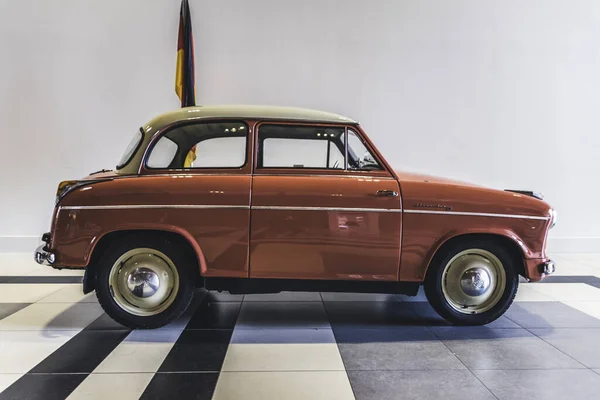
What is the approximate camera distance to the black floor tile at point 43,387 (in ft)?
7.11

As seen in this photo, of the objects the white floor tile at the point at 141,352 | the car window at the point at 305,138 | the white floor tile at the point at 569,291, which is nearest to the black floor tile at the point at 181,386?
the white floor tile at the point at 141,352

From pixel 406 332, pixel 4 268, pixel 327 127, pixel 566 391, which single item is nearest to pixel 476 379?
pixel 566 391

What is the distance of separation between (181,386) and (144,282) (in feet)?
3.49

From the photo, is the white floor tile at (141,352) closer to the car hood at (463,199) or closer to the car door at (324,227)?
the car door at (324,227)

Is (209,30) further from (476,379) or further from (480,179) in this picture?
(476,379)

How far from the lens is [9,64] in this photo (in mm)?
5609

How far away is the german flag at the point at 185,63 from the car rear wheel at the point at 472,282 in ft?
12.5

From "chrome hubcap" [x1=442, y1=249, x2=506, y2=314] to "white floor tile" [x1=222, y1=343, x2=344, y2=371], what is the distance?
1.11m

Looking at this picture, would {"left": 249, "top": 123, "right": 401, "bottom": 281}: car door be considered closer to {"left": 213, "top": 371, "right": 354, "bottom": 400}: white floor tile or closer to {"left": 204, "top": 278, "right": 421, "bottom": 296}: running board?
{"left": 204, "top": 278, "right": 421, "bottom": 296}: running board

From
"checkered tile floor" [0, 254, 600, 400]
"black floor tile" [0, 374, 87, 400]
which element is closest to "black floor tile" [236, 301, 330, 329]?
"checkered tile floor" [0, 254, 600, 400]

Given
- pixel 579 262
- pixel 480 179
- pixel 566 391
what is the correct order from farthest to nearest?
pixel 480 179 < pixel 579 262 < pixel 566 391

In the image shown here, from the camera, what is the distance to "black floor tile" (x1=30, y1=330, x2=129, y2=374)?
2478 millimetres

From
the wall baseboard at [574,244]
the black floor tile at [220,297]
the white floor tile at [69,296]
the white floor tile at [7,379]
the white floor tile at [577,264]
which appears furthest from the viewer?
the wall baseboard at [574,244]

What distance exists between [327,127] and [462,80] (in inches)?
137
